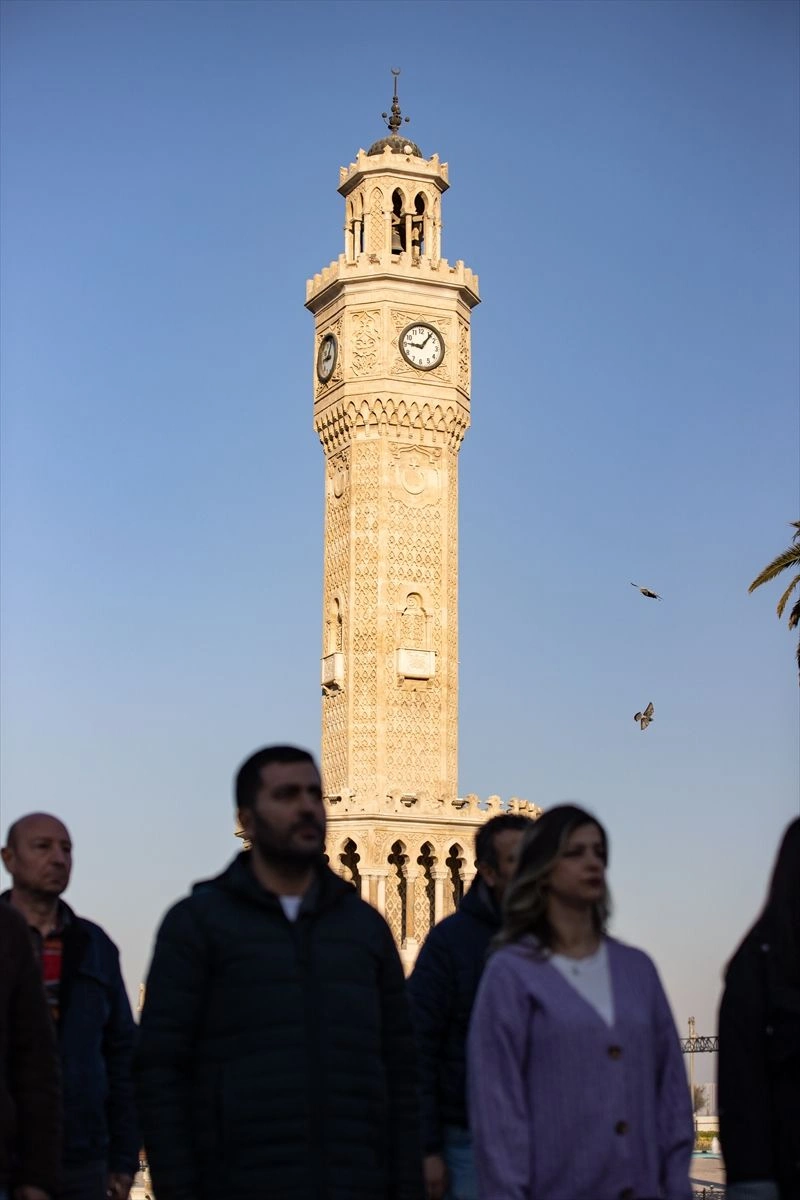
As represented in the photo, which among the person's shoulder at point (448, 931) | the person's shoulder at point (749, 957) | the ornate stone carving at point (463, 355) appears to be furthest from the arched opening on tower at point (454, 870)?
the person's shoulder at point (749, 957)

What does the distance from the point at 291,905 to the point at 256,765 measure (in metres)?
0.46

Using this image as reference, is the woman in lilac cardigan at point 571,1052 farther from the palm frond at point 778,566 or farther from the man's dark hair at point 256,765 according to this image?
the palm frond at point 778,566

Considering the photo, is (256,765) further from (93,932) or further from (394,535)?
(394,535)

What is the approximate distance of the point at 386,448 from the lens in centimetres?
4559

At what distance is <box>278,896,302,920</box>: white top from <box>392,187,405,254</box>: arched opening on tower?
40.9 meters

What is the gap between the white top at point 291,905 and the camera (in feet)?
22.8

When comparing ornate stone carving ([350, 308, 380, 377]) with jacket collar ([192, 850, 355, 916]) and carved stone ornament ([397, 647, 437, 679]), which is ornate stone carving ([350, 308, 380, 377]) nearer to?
carved stone ornament ([397, 647, 437, 679])

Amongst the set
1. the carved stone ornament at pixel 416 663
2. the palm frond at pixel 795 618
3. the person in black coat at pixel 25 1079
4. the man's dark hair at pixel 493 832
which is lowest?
the person in black coat at pixel 25 1079

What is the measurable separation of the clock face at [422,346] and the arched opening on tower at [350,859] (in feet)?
34.1

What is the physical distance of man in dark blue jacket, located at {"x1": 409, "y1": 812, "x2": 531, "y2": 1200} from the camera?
915 centimetres

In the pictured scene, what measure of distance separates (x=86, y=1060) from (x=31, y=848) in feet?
3.28

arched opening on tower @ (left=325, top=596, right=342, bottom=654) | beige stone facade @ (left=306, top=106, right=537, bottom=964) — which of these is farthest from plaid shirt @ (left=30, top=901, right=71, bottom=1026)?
arched opening on tower @ (left=325, top=596, right=342, bottom=654)

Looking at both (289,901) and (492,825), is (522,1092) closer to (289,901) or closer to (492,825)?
(289,901)

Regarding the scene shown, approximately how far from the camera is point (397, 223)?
156 feet
